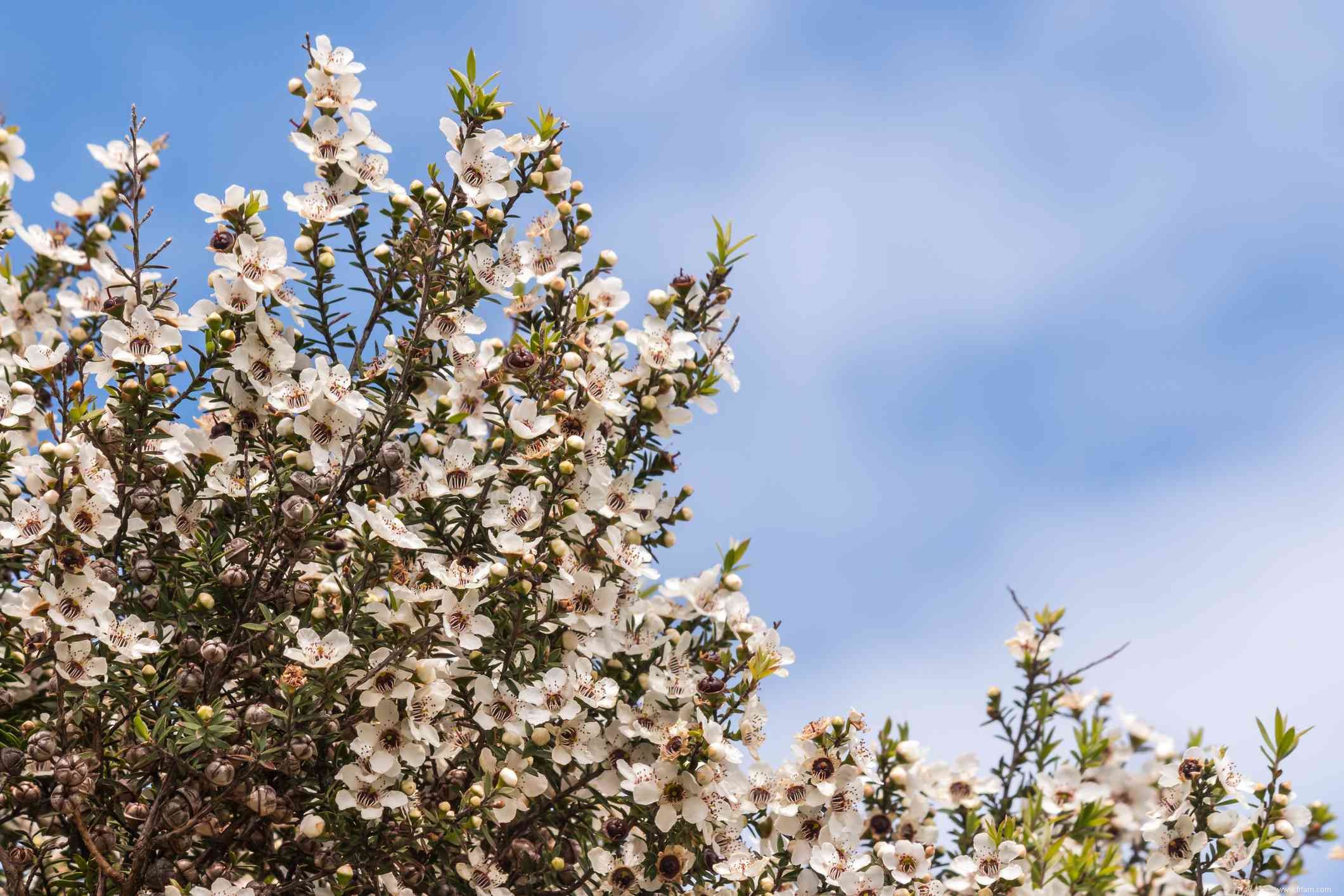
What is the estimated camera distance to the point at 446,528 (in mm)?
4500

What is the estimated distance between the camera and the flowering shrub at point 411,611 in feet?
13.2

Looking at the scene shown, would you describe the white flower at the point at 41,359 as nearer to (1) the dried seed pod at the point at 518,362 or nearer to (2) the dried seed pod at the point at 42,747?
(2) the dried seed pod at the point at 42,747

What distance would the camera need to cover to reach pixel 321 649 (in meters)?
3.88

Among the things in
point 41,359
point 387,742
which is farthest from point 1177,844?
point 41,359

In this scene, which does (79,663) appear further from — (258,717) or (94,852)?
(258,717)

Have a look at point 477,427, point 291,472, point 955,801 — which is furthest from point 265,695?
point 955,801

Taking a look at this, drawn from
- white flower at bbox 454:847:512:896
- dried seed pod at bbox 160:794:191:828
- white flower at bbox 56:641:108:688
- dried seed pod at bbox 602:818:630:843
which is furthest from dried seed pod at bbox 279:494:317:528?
dried seed pod at bbox 602:818:630:843

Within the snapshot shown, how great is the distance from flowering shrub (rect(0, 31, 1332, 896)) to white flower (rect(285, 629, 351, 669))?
2 centimetres

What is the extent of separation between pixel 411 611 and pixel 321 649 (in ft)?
1.05

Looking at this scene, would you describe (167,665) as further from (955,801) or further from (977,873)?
(955,801)

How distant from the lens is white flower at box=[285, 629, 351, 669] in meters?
3.86

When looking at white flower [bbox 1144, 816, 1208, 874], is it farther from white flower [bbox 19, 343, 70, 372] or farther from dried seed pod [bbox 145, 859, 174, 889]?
white flower [bbox 19, 343, 70, 372]

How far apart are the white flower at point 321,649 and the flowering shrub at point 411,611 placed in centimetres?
2

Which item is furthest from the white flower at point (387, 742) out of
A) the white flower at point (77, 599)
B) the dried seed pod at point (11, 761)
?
the dried seed pod at point (11, 761)
